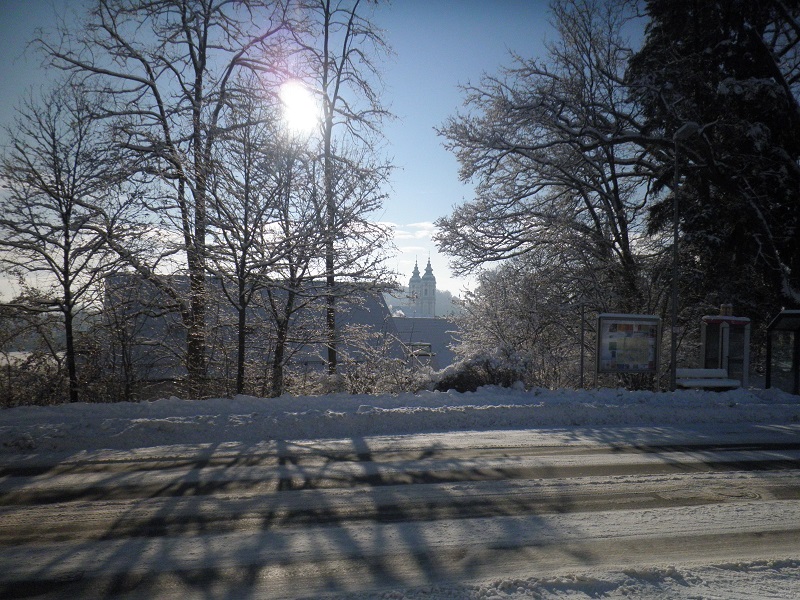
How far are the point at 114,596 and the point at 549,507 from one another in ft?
13.0

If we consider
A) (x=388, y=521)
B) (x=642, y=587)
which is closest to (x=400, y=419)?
(x=388, y=521)

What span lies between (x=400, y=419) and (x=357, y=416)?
0.77m

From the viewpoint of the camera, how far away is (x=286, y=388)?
1415cm

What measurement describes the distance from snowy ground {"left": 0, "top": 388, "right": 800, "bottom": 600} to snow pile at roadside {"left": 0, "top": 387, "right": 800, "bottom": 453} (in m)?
0.02

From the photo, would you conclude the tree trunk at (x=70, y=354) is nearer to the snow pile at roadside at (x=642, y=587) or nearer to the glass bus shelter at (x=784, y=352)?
the snow pile at roadside at (x=642, y=587)

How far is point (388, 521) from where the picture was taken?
4934mm

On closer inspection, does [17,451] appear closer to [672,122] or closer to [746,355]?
[746,355]

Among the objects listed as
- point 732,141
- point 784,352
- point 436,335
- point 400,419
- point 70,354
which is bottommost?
point 436,335

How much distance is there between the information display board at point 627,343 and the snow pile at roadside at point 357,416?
1.62 metres

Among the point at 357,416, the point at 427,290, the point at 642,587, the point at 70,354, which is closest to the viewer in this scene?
the point at 642,587

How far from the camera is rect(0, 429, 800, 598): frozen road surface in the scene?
153 inches

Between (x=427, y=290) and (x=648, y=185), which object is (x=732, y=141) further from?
(x=427, y=290)

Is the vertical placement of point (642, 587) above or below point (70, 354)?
below

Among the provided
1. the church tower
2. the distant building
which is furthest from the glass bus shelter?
the church tower
